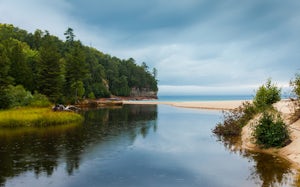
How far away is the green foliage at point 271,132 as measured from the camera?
22688mm

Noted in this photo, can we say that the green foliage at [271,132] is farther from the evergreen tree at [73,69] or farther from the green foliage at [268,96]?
the evergreen tree at [73,69]

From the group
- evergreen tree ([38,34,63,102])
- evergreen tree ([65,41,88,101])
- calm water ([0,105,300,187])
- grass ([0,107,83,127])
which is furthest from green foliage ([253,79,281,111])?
evergreen tree ([65,41,88,101])

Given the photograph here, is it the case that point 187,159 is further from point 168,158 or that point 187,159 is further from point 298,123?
point 298,123

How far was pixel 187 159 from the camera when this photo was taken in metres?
20.3

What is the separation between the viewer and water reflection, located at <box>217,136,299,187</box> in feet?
48.3

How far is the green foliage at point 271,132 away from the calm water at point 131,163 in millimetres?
2436

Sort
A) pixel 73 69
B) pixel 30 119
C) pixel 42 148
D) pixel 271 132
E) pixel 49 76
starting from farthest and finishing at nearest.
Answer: pixel 73 69, pixel 49 76, pixel 30 119, pixel 42 148, pixel 271 132

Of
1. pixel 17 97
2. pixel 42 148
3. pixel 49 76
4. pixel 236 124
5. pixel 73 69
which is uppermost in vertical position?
pixel 73 69

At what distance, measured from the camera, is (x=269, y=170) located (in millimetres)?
17062

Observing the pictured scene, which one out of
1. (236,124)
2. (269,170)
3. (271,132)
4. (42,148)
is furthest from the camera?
(236,124)

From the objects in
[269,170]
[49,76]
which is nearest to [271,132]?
[269,170]

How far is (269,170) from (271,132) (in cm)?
643

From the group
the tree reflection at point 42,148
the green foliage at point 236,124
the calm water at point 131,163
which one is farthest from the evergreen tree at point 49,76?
the green foliage at point 236,124

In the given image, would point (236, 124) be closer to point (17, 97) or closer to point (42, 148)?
point (42, 148)
